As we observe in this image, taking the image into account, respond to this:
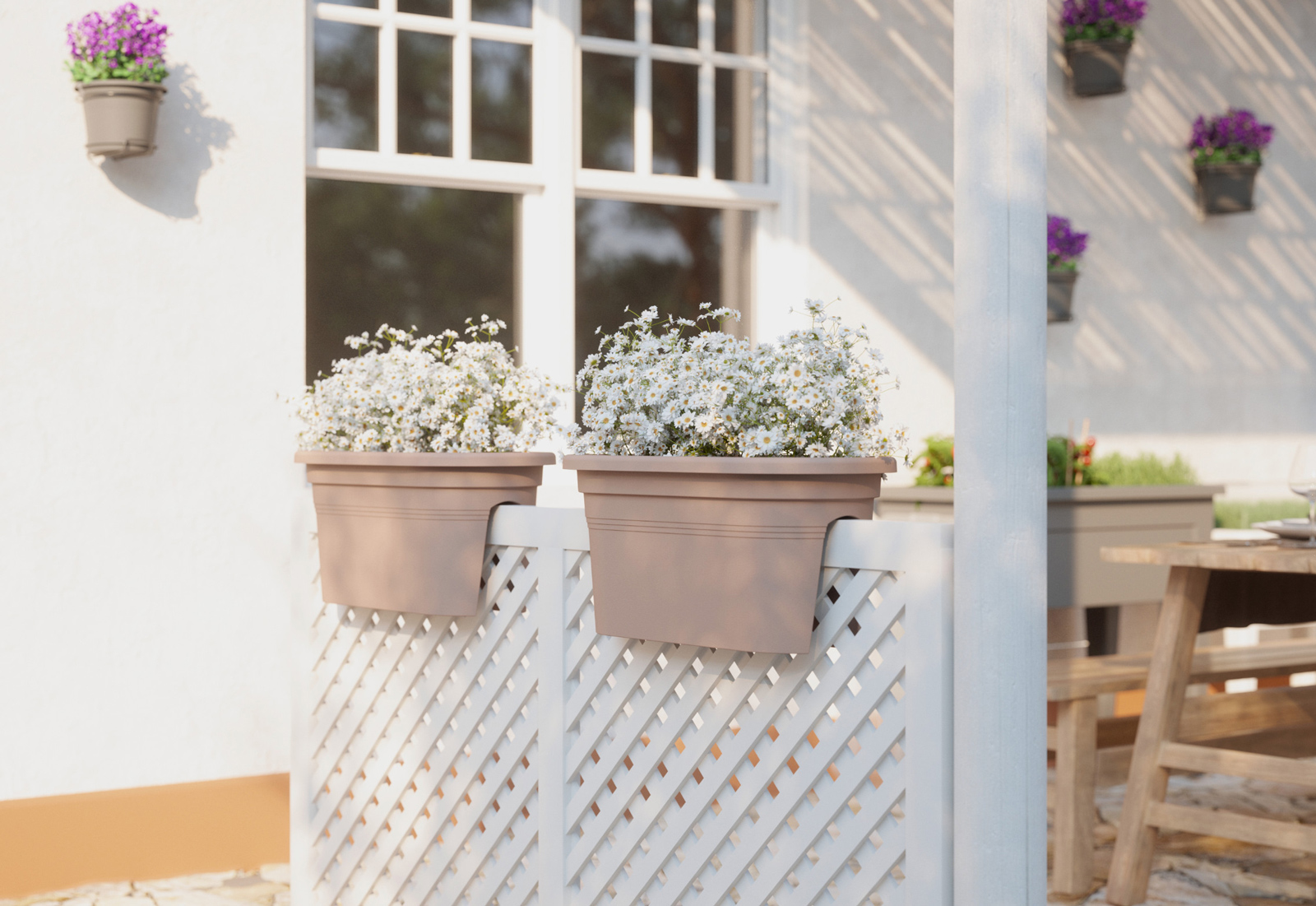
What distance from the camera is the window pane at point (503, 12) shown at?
3.96 metres

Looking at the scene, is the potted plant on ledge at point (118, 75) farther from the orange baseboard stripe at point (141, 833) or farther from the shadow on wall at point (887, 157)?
the shadow on wall at point (887, 157)

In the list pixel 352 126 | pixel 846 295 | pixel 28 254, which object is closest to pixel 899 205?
pixel 846 295

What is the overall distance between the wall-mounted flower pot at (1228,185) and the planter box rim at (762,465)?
148 inches

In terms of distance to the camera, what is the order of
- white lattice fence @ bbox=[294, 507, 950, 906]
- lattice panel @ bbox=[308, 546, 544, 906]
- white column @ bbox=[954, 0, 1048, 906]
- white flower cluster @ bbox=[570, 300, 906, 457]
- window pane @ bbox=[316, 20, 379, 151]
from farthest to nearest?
window pane @ bbox=[316, 20, 379, 151]
lattice panel @ bbox=[308, 546, 544, 906]
white flower cluster @ bbox=[570, 300, 906, 457]
white lattice fence @ bbox=[294, 507, 950, 906]
white column @ bbox=[954, 0, 1048, 906]

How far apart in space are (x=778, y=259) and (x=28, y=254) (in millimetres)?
Result: 2293

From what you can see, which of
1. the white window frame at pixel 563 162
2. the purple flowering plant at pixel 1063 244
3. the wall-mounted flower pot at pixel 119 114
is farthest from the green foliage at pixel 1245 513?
the wall-mounted flower pot at pixel 119 114

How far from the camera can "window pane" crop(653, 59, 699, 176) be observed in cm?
423

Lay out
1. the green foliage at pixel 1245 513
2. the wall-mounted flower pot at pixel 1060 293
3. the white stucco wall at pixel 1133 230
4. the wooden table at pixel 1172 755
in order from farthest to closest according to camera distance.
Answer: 1. the green foliage at pixel 1245 513
2. the wall-mounted flower pot at pixel 1060 293
3. the white stucco wall at pixel 1133 230
4. the wooden table at pixel 1172 755

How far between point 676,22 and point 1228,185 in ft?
7.74

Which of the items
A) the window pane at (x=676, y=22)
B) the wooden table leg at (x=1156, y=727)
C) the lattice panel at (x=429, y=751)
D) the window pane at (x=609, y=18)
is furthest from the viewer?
the window pane at (x=676, y=22)

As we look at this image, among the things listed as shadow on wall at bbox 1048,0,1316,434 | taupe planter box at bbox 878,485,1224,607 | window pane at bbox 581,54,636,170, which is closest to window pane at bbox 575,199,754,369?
window pane at bbox 581,54,636,170

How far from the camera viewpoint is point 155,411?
11.2 ft

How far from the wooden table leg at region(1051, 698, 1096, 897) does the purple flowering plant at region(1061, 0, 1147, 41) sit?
2686 mm

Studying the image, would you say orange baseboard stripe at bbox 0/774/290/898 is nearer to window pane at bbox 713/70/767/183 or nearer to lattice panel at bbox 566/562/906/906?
lattice panel at bbox 566/562/906/906
